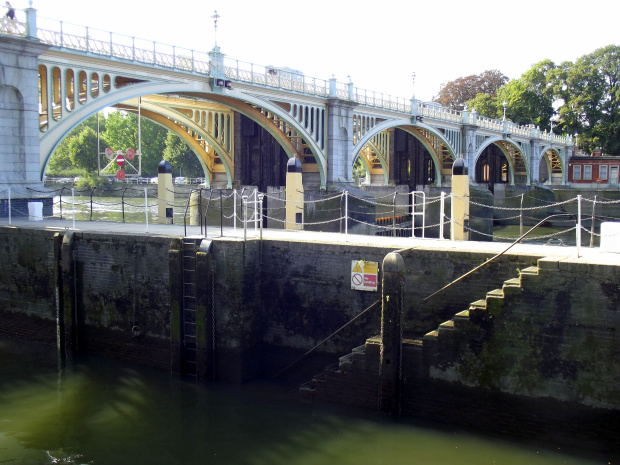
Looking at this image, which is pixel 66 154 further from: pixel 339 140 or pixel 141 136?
pixel 339 140

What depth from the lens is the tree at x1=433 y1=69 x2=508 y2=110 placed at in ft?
285

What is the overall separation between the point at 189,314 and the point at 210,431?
11.2 ft

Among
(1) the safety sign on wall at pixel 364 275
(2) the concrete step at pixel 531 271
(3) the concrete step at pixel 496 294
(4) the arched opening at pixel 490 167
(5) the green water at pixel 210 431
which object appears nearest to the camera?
(5) the green water at pixel 210 431

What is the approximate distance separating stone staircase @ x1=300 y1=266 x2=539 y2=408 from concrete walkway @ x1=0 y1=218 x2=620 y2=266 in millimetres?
1124

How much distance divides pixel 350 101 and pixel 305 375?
935 inches

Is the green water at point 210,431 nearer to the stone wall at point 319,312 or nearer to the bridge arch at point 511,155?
the stone wall at point 319,312

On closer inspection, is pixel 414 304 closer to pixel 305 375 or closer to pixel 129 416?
pixel 305 375

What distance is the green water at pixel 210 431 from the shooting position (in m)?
11.0

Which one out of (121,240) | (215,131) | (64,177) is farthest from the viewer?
(64,177)

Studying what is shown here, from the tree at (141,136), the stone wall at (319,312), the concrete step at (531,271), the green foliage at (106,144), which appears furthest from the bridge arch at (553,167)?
the concrete step at (531,271)

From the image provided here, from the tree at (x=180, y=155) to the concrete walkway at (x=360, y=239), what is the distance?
2434 inches

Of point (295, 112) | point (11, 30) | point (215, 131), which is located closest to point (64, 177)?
point (215, 131)

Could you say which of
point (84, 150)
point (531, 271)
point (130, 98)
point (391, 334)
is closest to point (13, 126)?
point (130, 98)

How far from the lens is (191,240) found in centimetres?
1508
